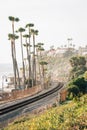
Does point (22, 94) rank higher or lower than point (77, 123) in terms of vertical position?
lower

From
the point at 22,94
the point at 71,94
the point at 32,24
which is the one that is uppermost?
the point at 32,24

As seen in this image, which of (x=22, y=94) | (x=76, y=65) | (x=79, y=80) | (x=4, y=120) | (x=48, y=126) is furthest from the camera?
(x=76, y=65)

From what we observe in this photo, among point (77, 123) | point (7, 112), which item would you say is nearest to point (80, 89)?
point (7, 112)

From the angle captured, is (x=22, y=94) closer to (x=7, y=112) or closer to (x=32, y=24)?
(x=7, y=112)

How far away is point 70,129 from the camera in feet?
48.2

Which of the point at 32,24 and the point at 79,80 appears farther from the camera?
the point at 32,24

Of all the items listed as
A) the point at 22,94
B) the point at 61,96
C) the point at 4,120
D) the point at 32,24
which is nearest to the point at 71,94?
the point at 61,96

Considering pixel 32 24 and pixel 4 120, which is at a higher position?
pixel 32 24

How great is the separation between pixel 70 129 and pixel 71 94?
22.2 metres

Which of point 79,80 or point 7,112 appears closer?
point 7,112

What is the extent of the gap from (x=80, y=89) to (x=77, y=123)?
1024 inches

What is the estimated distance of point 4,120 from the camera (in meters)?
Answer: 29.2

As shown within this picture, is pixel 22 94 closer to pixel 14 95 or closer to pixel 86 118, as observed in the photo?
pixel 14 95

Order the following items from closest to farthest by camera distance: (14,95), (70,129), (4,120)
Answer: (70,129) < (4,120) < (14,95)
